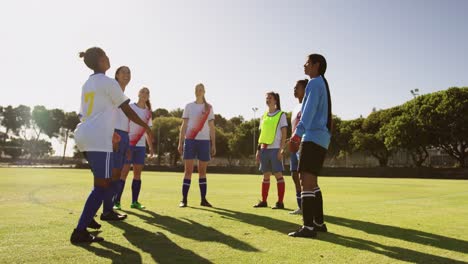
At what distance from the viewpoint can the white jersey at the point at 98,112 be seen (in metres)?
4.55

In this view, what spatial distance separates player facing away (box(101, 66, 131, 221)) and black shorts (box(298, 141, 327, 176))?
270 centimetres

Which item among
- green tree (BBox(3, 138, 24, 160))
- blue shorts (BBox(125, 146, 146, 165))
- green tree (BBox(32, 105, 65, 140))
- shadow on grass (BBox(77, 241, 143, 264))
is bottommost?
shadow on grass (BBox(77, 241, 143, 264))

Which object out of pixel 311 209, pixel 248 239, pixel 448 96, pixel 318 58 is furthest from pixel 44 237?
pixel 448 96

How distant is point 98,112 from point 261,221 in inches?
112

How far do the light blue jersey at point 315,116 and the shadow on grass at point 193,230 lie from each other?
1.64 metres

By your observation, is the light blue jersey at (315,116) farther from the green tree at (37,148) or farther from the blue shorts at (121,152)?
the green tree at (37,148)

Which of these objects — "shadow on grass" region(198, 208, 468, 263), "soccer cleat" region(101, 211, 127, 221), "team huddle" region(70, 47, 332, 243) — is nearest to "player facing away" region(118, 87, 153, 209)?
"team huddle" region(70, 47, 332, 243)

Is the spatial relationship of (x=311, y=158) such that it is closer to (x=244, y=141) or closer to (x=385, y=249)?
(x=385, y=249)

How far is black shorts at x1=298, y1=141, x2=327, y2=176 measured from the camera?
16.9 ft

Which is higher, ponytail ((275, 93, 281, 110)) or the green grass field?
ponytail ((275, 93, 281, 110))

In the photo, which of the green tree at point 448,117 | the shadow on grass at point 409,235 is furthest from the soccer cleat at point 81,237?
the green tree at point 448,117

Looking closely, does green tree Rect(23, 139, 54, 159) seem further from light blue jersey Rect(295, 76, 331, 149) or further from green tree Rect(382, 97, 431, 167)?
light blue jersey Rect(295, 76, 331, 149)

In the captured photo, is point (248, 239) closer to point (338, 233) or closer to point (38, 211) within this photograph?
point (338, 233)

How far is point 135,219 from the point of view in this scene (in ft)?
20.2
